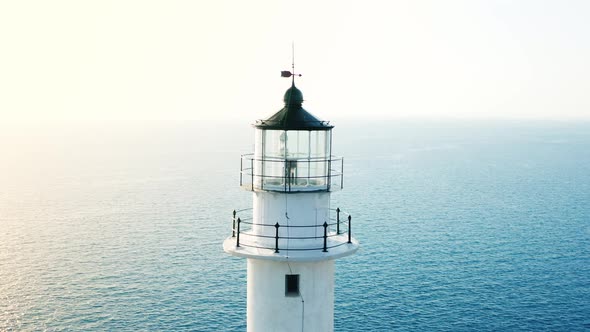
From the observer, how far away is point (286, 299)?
37.3 feet

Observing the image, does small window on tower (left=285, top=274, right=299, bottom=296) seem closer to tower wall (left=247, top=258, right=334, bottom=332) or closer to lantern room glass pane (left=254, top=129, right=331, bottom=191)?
tower wall (left=247, top=258, right=334, bottom=332)

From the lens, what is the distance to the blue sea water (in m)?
50.8

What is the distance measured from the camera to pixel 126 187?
114625 mm

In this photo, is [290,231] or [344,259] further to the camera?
[344,259]

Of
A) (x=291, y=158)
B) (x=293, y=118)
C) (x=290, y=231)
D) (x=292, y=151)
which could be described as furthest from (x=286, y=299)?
(x=293, y=118)

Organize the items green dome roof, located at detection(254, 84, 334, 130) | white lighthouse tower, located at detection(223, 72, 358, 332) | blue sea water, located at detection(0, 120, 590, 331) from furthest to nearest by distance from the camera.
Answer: blue sea water, located at detection(0, 120, 590, 331)
green dome roof, located at detection(254, 84, 334, 130)
white lighthouse tower, located at detection(223, 72, 358, 332)

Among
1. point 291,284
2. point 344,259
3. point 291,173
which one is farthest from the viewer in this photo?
point 344,259

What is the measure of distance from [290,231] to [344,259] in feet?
179

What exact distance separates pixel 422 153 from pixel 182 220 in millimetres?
126350

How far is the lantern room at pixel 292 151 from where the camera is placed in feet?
38.0

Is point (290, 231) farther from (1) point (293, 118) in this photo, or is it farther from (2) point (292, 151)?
(1) point (293, 118)

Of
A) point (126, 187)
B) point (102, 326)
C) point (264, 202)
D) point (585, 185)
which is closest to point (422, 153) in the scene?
point (585, 185)

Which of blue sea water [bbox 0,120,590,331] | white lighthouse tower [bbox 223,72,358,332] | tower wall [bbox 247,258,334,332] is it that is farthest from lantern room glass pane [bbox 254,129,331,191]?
blue sea water [bbox 0,120,590,331]

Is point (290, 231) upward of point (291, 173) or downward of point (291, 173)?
downward
